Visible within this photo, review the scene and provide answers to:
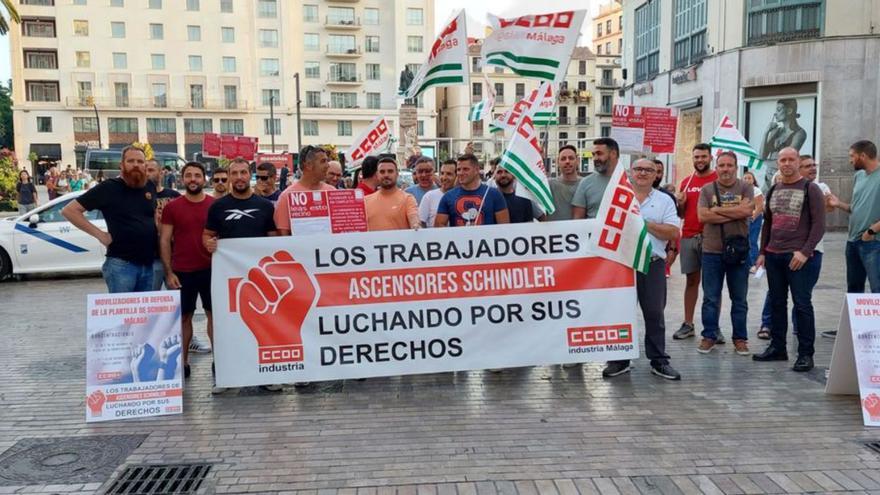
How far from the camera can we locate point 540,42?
27.7 feet

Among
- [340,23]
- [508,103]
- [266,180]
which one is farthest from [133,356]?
[508,103]

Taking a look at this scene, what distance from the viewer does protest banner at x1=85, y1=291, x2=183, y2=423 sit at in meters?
5.30

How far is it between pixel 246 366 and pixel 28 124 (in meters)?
71.3

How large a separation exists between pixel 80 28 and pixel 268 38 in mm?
17164

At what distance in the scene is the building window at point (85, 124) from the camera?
66.1 meters

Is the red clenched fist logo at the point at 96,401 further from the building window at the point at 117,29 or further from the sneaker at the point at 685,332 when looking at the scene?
the building window at the point at 117,29

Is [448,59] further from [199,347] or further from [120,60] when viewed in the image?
[120,60]

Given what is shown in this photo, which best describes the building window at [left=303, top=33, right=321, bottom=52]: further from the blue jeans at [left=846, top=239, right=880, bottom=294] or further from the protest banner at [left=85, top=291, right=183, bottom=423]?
the protest banner at [left=85, top=291, right=183, bottom=423]

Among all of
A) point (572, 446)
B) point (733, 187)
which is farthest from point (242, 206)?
point (733, 187)

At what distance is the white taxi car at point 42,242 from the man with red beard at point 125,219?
7.03m

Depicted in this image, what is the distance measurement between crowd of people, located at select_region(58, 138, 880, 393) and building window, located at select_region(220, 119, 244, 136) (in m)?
64.9

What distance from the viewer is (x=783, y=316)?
6664 millimetres

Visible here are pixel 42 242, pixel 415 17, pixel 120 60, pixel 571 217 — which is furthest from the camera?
pixel 415 17

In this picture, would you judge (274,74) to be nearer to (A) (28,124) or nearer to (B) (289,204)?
(A) (28,124)
